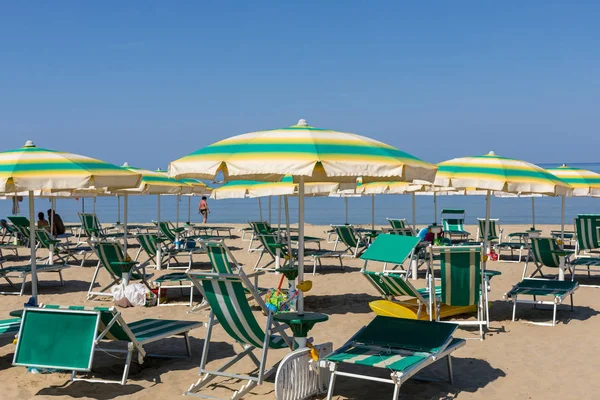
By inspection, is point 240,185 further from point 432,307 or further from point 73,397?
point 73,397

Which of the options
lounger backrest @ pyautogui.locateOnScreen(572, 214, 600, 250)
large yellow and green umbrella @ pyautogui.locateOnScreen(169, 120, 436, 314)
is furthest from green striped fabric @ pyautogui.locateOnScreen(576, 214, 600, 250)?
large yellow and green umbrella @ pyautogui.locateOnScreen(169, 120, 436, 314)

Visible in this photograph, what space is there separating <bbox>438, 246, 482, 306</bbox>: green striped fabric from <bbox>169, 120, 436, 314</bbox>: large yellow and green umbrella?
1484 millimetres

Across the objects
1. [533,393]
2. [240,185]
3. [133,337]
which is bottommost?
[533,393]

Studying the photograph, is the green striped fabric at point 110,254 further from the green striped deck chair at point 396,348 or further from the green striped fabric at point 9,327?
the green striped deck chair at point 396,348

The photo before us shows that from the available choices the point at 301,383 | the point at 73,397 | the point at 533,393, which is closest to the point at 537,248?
the point at 533,393

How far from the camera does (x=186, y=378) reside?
5180mm

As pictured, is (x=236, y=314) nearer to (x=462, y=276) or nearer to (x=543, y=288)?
(x=462, y=276)

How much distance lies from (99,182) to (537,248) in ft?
19.2

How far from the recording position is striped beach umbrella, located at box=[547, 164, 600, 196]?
12.0 metres

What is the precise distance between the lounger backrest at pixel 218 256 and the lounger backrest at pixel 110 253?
2.04 m

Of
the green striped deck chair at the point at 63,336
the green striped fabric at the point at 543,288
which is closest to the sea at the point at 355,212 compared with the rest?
the green striped fabric at the point at 543,288

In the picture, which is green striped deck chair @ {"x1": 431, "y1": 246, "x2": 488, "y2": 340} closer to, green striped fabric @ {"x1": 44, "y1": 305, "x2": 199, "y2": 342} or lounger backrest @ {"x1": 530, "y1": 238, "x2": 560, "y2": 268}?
green striped fabric @ {"x1": 44, "y1": 305, "x2": 199, "y2": 342}

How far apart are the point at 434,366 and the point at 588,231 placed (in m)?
6.80

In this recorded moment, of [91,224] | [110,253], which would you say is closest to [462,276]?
[110,253]
